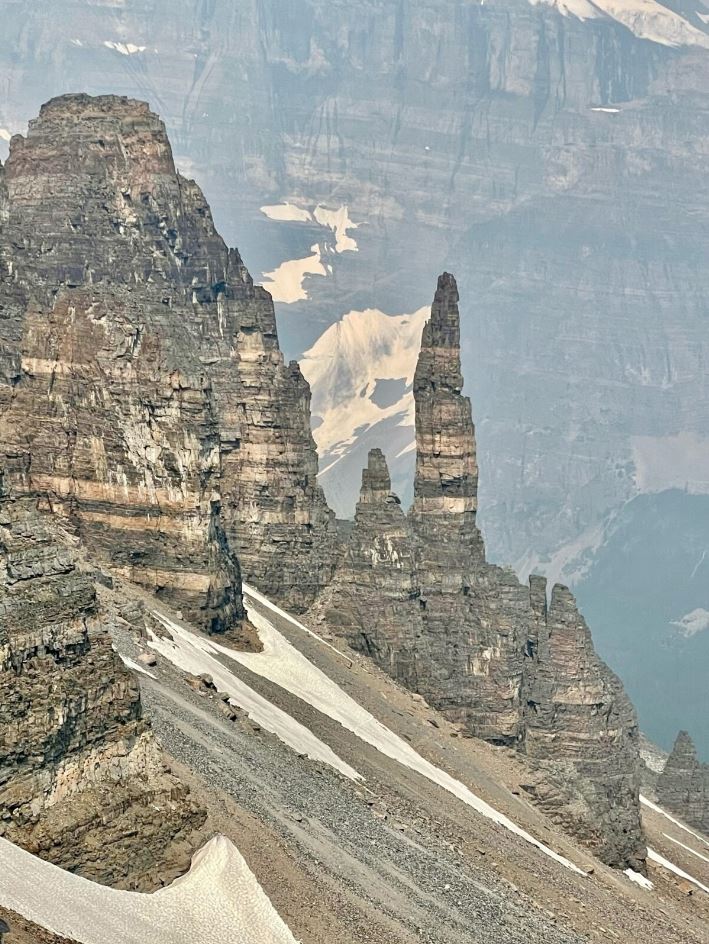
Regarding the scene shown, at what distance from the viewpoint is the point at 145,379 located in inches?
3098

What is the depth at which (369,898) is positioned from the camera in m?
50.4

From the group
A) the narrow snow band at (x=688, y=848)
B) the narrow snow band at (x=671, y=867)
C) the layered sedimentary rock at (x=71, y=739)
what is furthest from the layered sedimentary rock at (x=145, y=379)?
the layered sedimentary rock at (x=71, y=739)

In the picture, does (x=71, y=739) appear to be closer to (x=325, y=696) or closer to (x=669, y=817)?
(x=325, y=696)

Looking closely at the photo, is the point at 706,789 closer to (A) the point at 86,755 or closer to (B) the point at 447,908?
(B) the point at 447,908

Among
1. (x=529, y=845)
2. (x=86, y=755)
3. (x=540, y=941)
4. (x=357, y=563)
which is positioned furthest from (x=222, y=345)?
(x=86, y=755)

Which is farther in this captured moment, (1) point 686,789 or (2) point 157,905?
(1) point 686,789

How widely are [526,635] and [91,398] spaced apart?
35.1 metres

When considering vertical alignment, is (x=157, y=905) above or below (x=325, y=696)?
above

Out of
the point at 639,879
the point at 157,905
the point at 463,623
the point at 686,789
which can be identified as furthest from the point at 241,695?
the point at 686,789

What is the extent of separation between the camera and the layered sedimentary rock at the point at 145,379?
7925cm

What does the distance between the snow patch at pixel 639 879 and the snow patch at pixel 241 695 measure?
16386mm

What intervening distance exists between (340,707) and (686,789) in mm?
47508

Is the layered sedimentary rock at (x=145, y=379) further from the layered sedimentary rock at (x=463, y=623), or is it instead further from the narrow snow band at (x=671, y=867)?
the narrow snow band at (x=671, y=867)

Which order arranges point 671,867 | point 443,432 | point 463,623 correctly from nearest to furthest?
point 671,867 < point 463,623 < point 443,432
